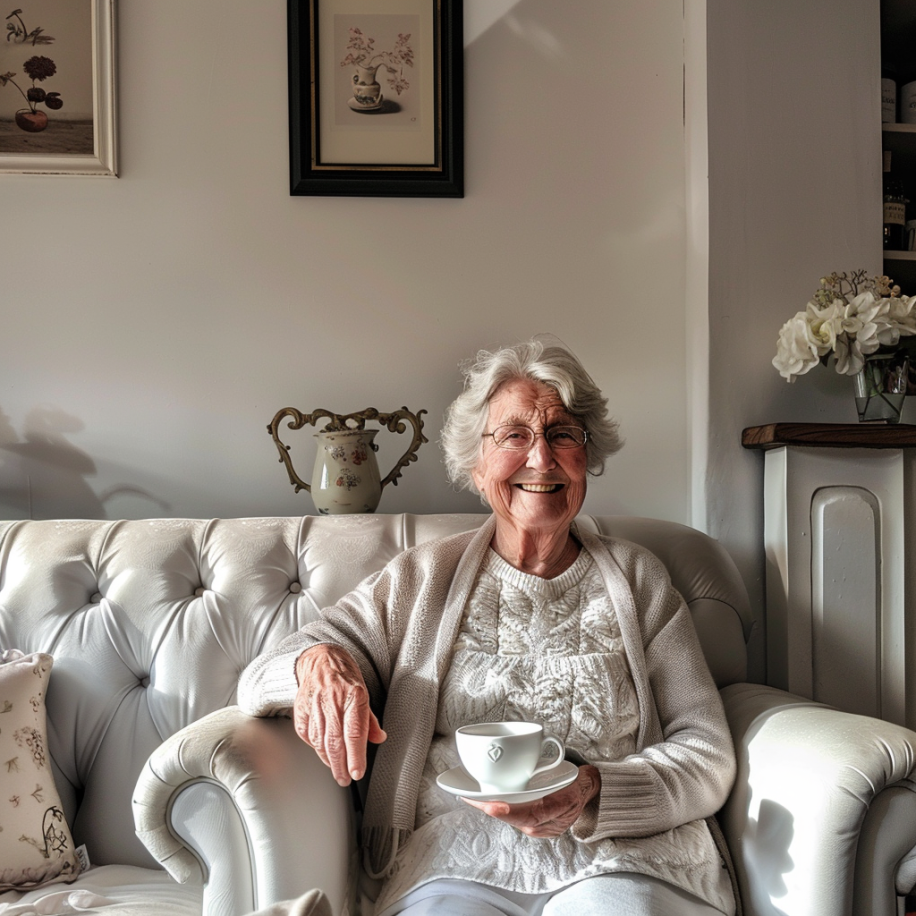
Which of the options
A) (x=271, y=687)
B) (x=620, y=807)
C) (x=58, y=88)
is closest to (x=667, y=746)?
(x=620, y=807)

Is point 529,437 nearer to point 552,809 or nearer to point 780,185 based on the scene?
point 552,809

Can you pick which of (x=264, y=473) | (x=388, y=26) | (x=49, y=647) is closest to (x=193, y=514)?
(x=264, y=473)

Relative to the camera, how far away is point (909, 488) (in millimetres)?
1725

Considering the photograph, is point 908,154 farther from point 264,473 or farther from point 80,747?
point 80,747

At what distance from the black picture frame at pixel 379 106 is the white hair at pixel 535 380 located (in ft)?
2.35

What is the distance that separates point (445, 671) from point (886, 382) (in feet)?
3.73

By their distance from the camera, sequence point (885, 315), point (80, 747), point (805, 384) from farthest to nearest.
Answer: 1. point (805, 384)
2. point (885, 315)
3. point (80, 747)

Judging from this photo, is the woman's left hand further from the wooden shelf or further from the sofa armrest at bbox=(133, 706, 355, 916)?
the wooden shelf

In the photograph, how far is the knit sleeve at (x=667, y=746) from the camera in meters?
1.13

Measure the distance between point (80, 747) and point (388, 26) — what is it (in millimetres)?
1744

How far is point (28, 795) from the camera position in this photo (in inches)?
50.3

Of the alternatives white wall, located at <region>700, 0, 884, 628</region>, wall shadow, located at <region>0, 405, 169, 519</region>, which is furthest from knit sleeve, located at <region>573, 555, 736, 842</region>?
wall shadow, located at <region>0, 405, 169, 519</region>

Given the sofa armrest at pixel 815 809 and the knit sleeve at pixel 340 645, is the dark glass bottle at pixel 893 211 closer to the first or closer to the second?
the sofa armrest at pixel 815 809

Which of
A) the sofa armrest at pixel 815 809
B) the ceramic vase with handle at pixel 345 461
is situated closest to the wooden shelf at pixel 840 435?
the sofa armrest at pixel 815 809
